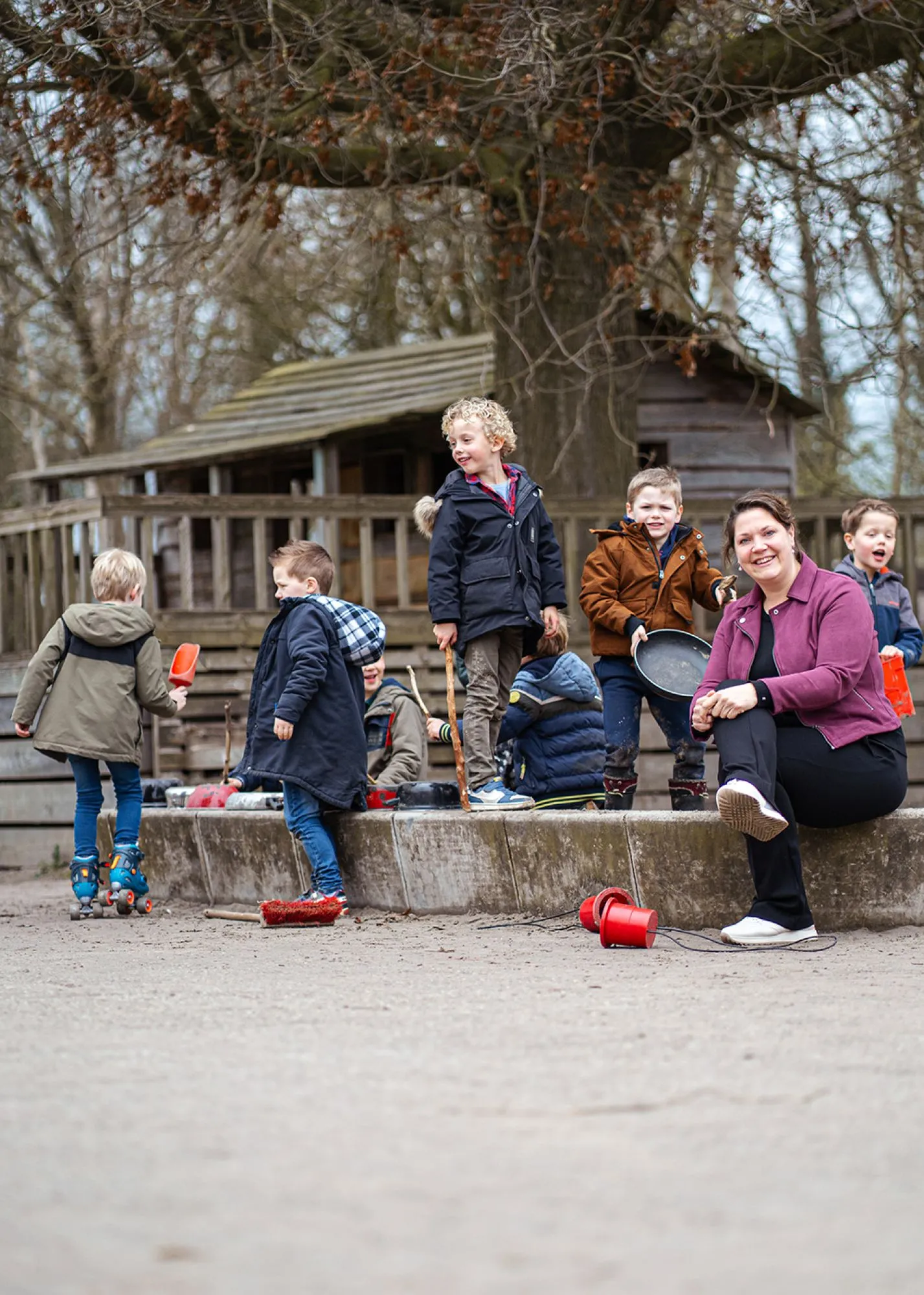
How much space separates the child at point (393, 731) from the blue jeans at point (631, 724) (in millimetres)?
1443

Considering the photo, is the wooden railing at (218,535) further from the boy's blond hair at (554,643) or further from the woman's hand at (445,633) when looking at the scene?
the woman's hand at (445,633)

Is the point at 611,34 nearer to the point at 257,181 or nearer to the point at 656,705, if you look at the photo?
the point at 257,181

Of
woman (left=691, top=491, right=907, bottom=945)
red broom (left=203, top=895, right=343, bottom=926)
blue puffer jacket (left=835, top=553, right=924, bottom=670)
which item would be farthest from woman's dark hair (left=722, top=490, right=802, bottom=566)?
blue puffer jacket (left=835, top=553, right=924, bottom=670)

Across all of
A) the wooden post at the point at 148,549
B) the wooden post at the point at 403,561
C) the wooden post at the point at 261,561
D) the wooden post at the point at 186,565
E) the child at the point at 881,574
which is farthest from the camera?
the wooden post at the point at 403,561

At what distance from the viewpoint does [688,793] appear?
700cm

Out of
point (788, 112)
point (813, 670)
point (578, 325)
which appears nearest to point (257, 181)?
point (578, 325)

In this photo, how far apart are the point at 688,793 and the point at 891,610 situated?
1748 mm

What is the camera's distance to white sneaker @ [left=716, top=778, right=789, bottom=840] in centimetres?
517

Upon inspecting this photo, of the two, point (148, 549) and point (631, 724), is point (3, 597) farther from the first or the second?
point (631, 724)

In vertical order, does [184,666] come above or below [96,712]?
above

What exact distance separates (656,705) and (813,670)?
1690mm

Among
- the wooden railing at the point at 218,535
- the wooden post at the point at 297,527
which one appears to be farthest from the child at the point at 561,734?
the wooden railing at the point at 218,535

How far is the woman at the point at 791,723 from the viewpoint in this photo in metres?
5.35

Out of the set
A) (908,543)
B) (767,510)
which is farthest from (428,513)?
(908,543)
